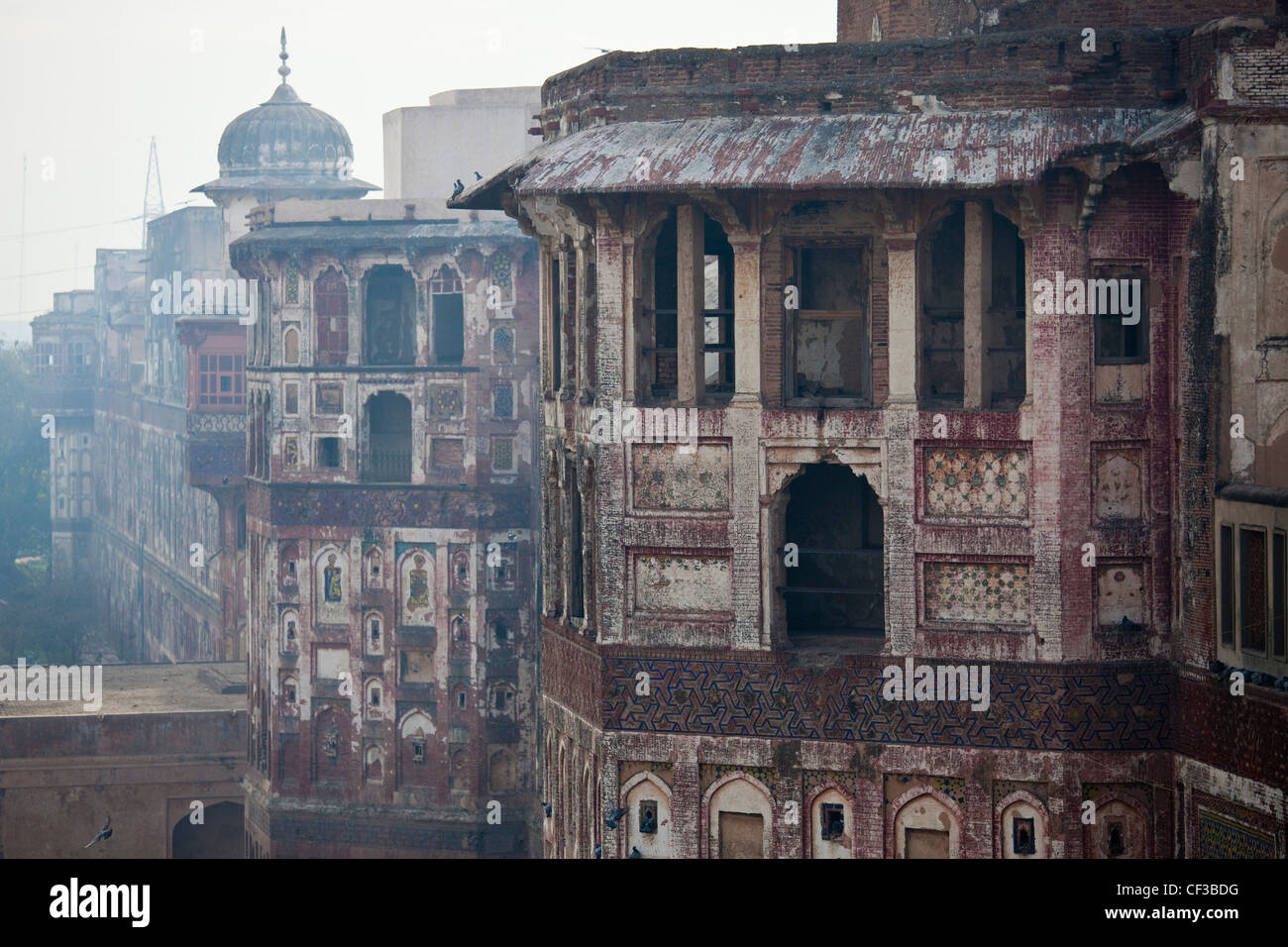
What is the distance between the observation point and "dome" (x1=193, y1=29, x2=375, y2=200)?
190ft

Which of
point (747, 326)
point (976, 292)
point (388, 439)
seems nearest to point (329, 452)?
point (388, 439)

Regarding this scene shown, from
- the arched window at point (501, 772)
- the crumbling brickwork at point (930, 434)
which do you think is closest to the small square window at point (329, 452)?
the arched window at point (501, 772)

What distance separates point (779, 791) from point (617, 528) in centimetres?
312

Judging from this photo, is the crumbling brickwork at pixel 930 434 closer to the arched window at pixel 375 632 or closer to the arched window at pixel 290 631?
the arched window at pixel 375 632

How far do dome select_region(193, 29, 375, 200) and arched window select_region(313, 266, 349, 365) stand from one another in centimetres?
1624

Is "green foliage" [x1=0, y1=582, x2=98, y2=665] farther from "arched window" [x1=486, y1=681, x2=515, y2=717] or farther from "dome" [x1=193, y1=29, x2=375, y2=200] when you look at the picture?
"arched window" [x1=486, y1=681, x2=515, y2=717]

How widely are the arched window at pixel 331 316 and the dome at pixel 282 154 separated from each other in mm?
16240

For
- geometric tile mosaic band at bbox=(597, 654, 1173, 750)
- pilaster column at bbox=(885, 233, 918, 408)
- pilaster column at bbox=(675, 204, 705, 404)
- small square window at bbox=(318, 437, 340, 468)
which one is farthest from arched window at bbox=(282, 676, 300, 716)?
pilaster column at bbox=(885, 233, 918, 408)

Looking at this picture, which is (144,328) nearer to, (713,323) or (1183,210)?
(713,323)

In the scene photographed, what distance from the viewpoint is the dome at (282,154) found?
57.9 m

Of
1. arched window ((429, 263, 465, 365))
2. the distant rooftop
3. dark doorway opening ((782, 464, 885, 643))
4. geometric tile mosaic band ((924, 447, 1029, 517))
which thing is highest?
arched window ((429, 263, 465, 365))
